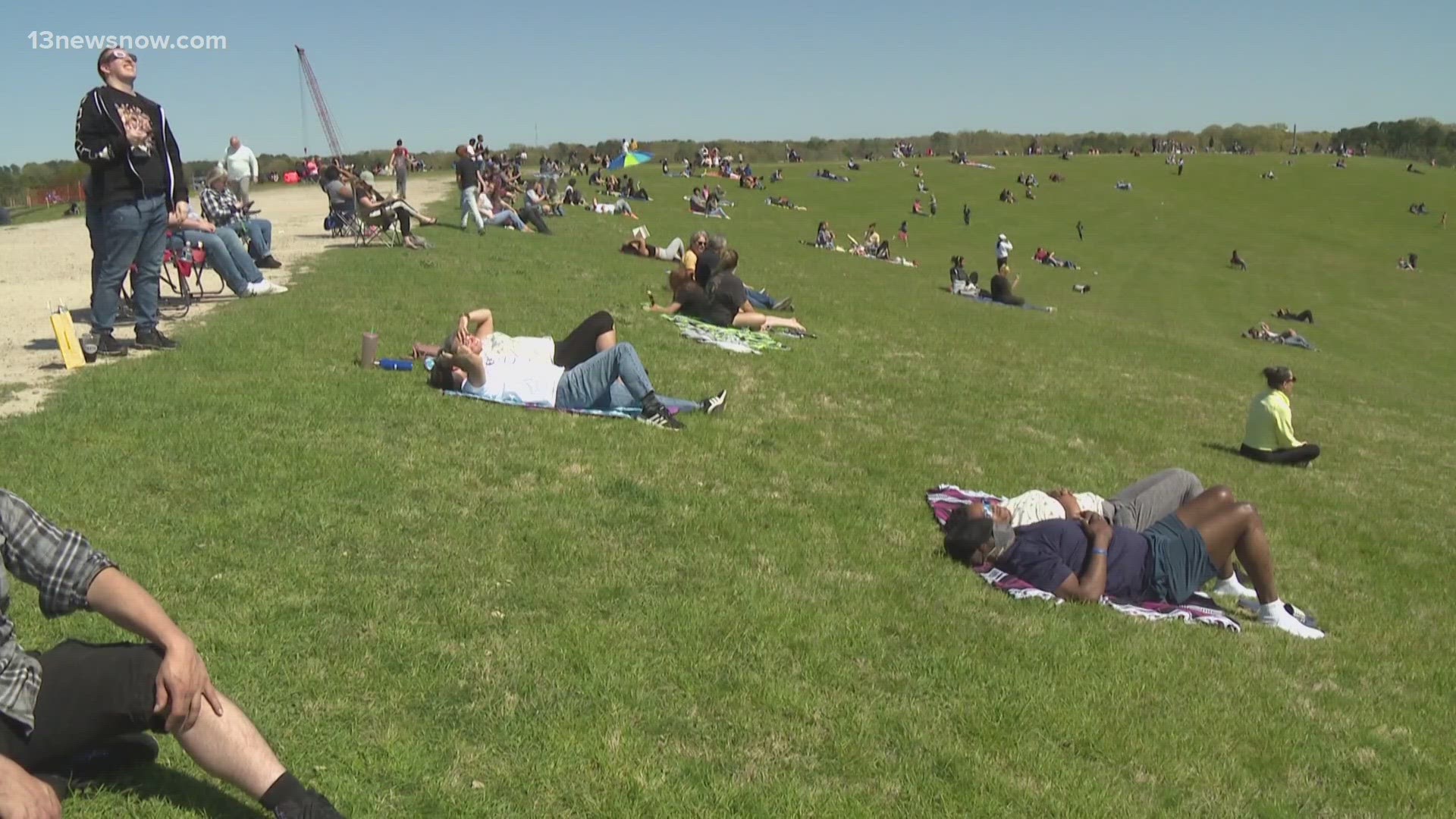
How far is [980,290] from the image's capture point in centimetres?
2612

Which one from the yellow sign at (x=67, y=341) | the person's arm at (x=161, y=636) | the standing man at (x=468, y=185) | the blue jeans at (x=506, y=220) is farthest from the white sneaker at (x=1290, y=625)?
the blue jeans at (x=506, y=220)

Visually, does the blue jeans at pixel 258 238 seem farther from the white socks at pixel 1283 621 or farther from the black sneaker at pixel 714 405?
the white socks at pixel 1283 621

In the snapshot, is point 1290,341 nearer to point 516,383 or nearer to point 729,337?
point 729,337

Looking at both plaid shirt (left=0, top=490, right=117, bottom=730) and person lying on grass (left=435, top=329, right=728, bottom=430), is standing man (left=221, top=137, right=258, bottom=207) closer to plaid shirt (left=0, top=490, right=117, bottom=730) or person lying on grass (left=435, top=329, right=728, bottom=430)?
person lying on grass (left=435, top=329, right=728, bottom=430)

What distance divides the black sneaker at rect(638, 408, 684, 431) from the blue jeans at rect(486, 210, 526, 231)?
1657cm

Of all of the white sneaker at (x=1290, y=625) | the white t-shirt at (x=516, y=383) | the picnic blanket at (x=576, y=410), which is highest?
the white t-shirt at (x=516, y=383)

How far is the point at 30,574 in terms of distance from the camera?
3012 millimetres

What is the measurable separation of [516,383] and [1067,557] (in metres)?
4.73

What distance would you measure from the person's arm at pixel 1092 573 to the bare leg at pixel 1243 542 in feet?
2.30

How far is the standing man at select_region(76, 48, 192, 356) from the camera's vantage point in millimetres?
8516

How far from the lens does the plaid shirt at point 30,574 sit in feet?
9.80

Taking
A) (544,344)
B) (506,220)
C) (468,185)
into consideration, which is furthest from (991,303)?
(544,344)

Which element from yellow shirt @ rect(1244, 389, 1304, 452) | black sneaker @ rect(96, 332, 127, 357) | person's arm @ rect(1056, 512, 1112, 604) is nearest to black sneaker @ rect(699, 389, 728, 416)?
person's arm @ rect(1056, 512, 1112, 604)

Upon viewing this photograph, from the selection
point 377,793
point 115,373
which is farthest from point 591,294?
point 377,793
